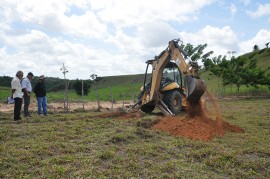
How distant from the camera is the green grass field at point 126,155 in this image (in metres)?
4.96

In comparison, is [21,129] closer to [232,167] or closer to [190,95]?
[190,95]

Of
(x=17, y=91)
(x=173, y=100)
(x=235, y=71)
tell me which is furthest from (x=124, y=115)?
(x=235, y=71)

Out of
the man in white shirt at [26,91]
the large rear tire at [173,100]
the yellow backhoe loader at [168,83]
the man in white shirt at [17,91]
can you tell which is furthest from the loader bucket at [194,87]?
the man in white shirt at [26,91]

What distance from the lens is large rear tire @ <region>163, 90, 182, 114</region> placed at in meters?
12.4

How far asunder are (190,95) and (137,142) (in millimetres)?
3170

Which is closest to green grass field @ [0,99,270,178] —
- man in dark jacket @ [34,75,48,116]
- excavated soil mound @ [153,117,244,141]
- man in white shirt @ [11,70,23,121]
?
excavated soil mound @ [153,117,244,141]

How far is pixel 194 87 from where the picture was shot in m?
9.44

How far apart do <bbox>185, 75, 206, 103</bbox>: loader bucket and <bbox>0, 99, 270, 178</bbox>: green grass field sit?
172 cm

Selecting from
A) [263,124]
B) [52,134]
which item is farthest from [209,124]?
[52,134]

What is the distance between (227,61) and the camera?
35062 mm

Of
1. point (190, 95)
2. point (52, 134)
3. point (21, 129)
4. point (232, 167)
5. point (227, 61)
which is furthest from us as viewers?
point (227, 61)

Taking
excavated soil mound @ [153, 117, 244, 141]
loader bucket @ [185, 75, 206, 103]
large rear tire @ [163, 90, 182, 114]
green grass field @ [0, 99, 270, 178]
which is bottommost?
green grass field @ [0, 99, 270, 178]

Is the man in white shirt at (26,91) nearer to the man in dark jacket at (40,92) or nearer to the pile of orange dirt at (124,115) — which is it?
the man in dark jacket at (40,92)

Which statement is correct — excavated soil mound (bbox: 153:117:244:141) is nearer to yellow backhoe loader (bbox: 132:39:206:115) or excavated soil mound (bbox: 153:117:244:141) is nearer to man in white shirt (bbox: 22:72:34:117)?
yellow backhoe loader (bbox: 132:39:206:115)
